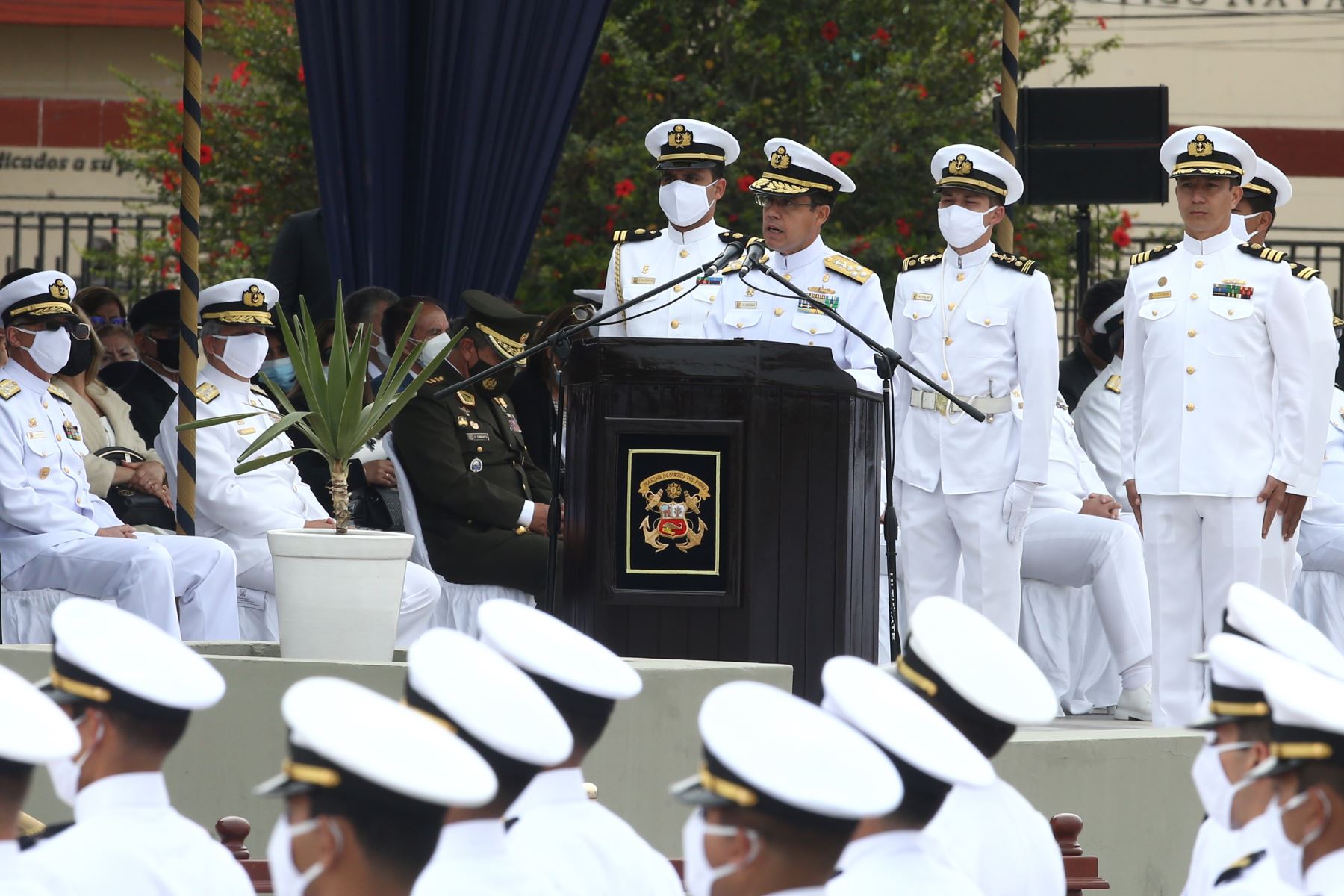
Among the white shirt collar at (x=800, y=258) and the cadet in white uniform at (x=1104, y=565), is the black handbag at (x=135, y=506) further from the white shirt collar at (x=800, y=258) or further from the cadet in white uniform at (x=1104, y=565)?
the cadet in white uniform at (x=1104, y=565)

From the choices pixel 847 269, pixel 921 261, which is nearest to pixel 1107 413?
pixel 921 261

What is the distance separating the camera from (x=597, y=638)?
509 cm

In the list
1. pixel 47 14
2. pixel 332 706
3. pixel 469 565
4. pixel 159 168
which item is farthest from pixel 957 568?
pixel 47 14

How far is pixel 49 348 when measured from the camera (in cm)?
619

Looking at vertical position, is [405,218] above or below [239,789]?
above

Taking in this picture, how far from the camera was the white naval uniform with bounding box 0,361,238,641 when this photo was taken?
5.83m

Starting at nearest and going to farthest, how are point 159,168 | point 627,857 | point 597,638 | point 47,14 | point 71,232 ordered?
point 627,857 → point 597,638 → point 159,168 → point 71,232 → point 47,14

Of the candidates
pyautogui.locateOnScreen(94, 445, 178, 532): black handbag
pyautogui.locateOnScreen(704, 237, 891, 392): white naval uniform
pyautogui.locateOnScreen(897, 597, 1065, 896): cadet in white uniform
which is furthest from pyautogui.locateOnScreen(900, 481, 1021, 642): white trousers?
pyautogui.locateOnScreen(897, 597, 1065, 896): cadet in white uniform

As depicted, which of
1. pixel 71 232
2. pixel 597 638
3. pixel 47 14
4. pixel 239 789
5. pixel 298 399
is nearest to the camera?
pixel 239 789

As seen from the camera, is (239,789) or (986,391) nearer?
(239,789)

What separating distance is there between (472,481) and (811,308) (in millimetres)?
1426

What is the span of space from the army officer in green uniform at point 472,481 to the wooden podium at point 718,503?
1687 millimetres

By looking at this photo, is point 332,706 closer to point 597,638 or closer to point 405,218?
point 597,638

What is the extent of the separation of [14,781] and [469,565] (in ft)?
15.3
